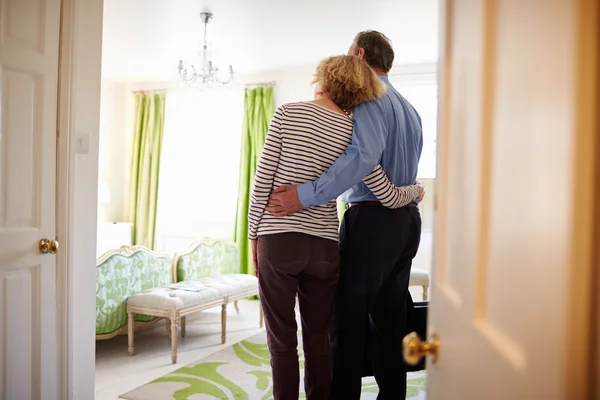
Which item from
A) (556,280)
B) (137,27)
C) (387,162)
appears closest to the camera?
(556,280)

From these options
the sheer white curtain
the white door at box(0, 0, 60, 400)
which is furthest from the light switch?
the sheer white curtain

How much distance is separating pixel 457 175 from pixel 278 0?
339cm

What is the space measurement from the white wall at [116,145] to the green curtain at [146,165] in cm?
16

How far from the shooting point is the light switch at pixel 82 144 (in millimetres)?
2162

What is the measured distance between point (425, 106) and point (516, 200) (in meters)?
5.21

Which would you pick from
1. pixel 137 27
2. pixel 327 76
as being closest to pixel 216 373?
pixel 327 76

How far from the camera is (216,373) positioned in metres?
3.23

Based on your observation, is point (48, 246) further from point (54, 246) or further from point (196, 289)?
point (196, 289)

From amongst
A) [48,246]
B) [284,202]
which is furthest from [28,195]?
[284,202]

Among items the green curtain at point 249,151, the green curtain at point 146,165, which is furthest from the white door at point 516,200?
the green curtain at point 146,165

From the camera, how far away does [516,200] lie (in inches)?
23.1

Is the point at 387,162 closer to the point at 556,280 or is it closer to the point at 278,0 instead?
the point at 556,280

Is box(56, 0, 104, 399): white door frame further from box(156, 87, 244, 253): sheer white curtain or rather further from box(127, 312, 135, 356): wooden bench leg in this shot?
box(156, 87, 244, 253): sheer white curtain

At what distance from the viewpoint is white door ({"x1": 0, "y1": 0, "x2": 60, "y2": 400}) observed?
1880mm
